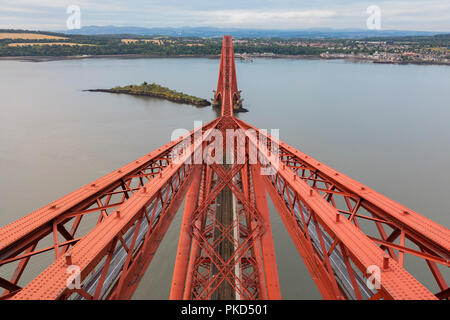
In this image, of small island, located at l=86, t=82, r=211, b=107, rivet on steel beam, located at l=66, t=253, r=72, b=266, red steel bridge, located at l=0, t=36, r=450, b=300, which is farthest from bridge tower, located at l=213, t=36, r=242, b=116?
rivet on steel beam, located at l=66, t=253, r=72, b=266

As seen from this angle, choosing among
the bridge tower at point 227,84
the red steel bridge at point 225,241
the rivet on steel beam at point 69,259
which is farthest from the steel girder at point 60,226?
the bridge tower at point 227,84

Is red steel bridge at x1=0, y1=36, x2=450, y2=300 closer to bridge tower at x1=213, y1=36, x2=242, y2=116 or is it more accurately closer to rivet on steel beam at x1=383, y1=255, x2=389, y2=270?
rivet on steel beam at x1=383, y1=255, x2=389, y2=270

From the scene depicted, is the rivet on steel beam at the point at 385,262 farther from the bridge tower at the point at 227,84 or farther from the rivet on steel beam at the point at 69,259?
the bridge tower at the point at 227,84

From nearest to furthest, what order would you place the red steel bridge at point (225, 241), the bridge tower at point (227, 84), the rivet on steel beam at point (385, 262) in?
the rivet on steel beam at point (385, 262), the red steel bridge at point (225, 241), the bridge tower at point (227, 84)

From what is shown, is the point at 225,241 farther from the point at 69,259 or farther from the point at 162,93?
the point at 162,93

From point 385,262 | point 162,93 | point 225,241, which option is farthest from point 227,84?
point 385,262

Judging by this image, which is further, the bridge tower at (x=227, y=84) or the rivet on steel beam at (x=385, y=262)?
the bridge tower at (x=227, y=84)

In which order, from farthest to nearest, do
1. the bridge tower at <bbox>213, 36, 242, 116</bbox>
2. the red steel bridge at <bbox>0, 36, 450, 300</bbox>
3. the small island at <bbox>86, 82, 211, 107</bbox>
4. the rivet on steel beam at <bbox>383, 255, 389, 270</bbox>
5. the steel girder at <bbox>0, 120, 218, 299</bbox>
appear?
the small island at <bbox>86, 82, 211, 107</bbox>
the bridge tower at <bbox>213, 36, 242, 116</bbox>
the steel girder at <bbox>0, 120, 218, 299</bbox>
the red steel bridge at <bbox>0, 36, 450, 300</bbox>
the rivet on steel beam at <bbox>383, 255, 389, 270</bbox>

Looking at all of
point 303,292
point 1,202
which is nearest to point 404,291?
point 303,292

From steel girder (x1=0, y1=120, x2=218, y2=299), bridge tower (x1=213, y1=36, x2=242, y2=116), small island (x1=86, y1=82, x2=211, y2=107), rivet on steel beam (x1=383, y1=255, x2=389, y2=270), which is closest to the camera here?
rivet on steel beam (x1=383, y1=255, x2=389, y2=270)

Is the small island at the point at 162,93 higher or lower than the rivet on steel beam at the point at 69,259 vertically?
higher
